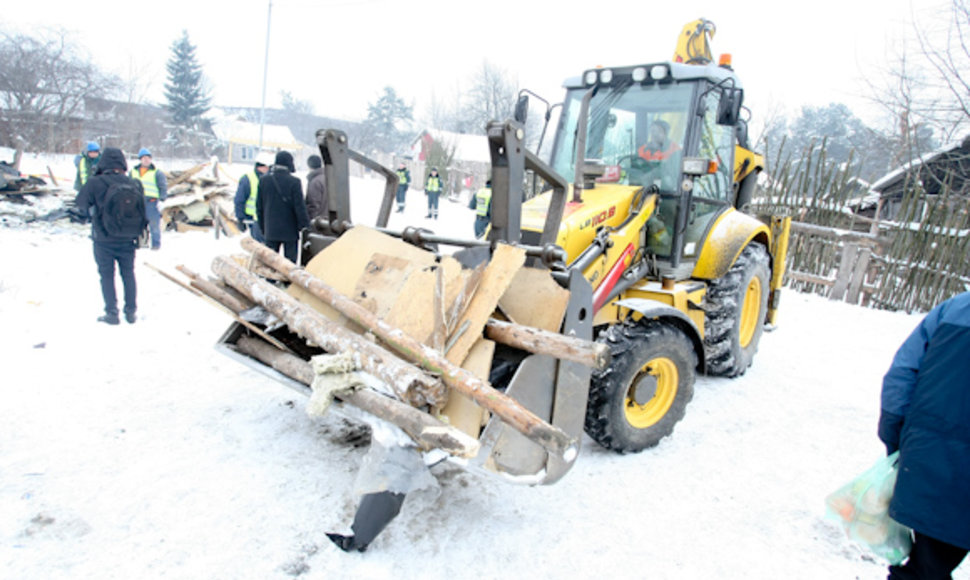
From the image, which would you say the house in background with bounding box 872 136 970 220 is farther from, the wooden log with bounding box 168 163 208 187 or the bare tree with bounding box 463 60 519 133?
the bare tree with bounding box 463 60 519 133

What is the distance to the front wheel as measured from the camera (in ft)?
11.7

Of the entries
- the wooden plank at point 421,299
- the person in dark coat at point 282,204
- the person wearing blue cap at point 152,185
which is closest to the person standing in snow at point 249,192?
the person in dark coat at point 282,204

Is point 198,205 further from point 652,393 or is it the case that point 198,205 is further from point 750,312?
point 652,393

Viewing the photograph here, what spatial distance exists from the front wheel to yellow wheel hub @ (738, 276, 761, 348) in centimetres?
232

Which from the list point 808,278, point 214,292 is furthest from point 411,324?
point 808,278

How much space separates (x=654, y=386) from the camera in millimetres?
3859

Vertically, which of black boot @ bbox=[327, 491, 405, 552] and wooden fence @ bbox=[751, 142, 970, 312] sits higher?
wooden fence @ bbox=[751, 142, 970, 312]

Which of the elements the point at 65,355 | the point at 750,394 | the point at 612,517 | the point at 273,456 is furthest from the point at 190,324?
the point at 750,394

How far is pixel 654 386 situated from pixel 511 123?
6.69 ft

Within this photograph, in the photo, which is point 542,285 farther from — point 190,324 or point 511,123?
point 190,324

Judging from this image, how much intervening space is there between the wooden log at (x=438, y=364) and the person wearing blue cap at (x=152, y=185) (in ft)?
23.8

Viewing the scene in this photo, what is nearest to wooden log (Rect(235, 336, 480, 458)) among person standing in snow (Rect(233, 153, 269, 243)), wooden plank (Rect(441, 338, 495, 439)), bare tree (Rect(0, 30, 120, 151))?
wooden plank (Rect(441, 338, 495, 439))

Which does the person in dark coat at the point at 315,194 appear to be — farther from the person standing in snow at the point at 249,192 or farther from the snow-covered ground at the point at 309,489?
the snow-covered ground at the point at 309,489

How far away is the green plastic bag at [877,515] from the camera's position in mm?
2342
